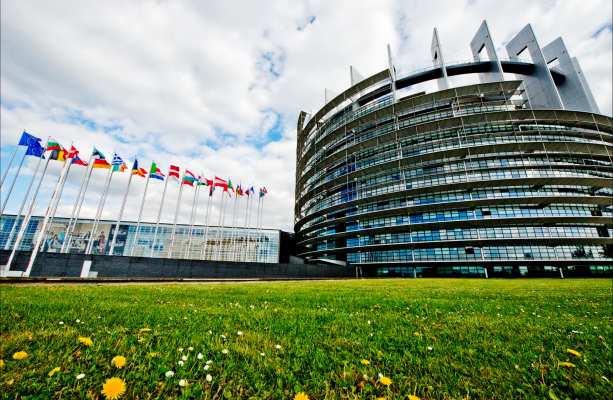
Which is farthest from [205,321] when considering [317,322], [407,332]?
[407,332]

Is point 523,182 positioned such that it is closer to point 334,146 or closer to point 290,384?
point 334,146

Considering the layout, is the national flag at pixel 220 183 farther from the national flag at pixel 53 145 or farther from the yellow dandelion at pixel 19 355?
the yellow dandelion at pixel 19 355

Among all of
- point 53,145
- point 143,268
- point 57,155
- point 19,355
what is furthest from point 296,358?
point 53,145

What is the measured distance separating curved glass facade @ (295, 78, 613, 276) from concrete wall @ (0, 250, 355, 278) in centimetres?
2226

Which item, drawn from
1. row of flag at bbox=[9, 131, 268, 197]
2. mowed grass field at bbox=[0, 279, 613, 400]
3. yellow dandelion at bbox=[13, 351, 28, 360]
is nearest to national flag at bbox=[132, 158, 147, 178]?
row of flag at bbox=[9, 131, 268, 197]

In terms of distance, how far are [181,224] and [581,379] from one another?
74.4m

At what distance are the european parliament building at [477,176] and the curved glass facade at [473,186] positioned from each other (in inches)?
7.6

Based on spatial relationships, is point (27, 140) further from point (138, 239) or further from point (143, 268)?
Result: point (138, 239)

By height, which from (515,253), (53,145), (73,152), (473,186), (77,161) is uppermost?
(473,186)

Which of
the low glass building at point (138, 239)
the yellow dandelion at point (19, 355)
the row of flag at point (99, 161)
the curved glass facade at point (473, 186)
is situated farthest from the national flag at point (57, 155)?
the low glass building at point (138, 239)

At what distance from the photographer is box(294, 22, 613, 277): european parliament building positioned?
37375 millimetres

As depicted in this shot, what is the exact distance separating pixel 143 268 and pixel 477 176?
4609 centimetres

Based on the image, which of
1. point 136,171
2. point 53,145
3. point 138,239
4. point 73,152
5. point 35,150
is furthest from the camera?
point 138,239

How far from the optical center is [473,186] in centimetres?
3812
